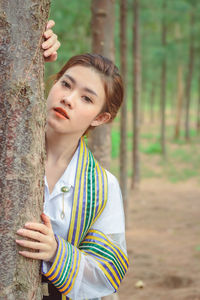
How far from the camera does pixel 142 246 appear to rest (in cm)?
654

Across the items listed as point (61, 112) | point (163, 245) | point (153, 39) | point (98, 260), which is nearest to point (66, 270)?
point (98, 260)

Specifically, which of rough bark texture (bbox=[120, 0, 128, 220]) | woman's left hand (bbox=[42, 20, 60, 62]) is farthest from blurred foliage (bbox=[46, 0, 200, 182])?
woman's left hand (bbox=[42, 20, 60, 62])

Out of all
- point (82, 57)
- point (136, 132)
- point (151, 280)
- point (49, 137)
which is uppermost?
point (136, 132)

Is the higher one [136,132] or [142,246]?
[136,132]

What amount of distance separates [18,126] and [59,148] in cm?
41

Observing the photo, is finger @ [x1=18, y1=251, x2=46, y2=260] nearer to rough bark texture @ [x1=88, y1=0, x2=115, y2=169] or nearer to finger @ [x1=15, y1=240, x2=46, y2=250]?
finger @ [x1=15, y1=240, x2=46, y2=250]

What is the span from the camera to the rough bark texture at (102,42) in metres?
4.06

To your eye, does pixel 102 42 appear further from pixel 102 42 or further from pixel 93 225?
pixel 93 225

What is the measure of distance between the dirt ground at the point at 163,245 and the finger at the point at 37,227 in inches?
133

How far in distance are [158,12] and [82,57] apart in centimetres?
1153

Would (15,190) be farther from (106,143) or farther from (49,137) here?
(106,143)

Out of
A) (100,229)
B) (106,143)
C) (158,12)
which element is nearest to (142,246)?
(106,143)

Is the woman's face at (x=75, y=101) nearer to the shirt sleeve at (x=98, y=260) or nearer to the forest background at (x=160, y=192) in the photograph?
the shirt sleeve at (x=98, y=260)

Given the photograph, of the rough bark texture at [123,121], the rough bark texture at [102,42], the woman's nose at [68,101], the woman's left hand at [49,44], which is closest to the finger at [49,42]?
the woman's left hand at [49,44]
